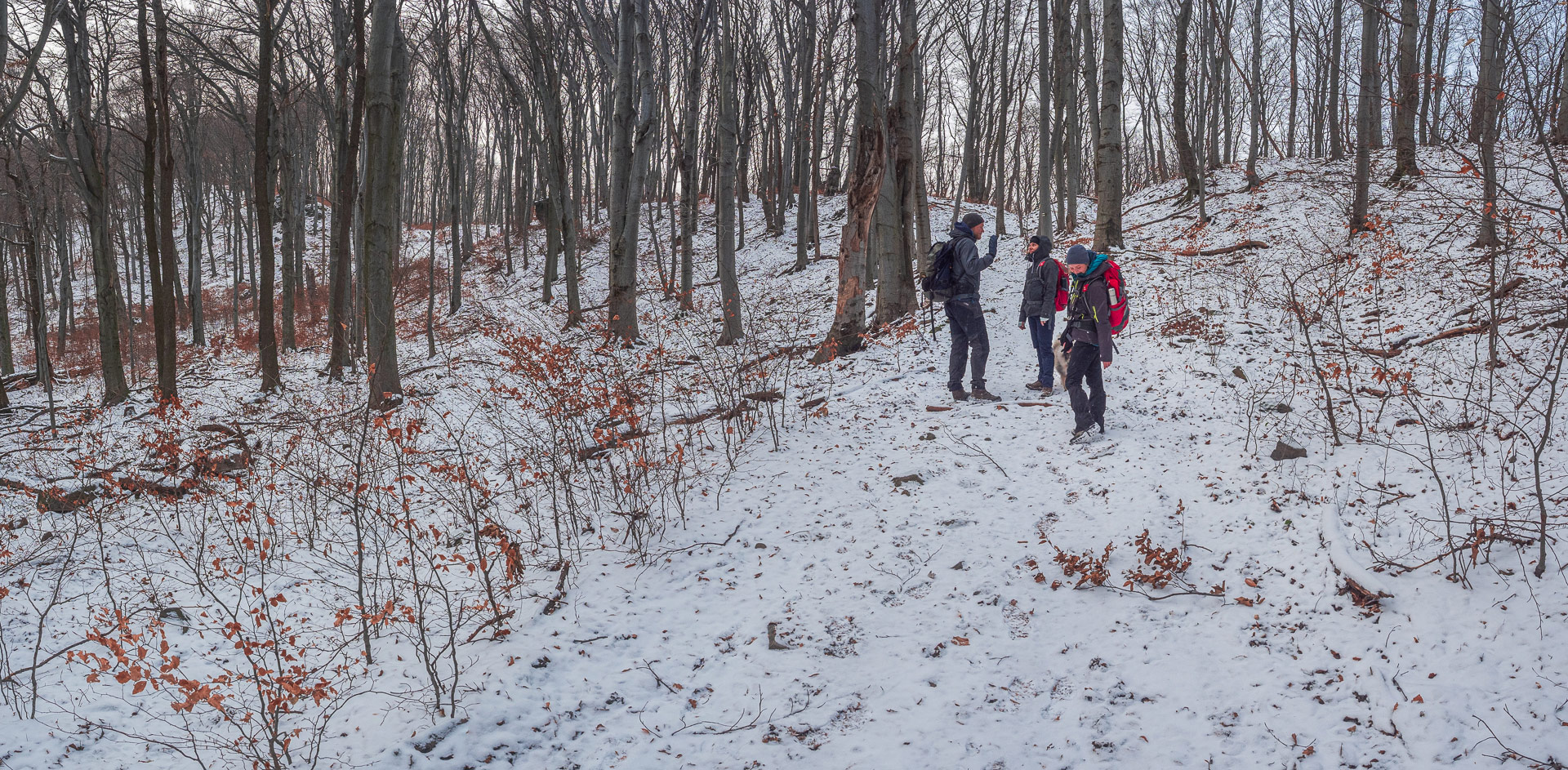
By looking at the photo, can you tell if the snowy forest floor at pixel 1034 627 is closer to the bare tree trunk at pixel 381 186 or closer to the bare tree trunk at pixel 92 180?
the bare tree trunk at pixel 381 186

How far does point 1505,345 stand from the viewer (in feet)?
18.4

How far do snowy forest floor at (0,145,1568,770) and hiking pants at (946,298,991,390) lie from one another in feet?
3.36

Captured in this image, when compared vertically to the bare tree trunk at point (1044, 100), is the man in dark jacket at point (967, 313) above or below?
below

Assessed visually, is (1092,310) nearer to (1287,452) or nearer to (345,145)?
(1287,452)

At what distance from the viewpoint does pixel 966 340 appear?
6844mm

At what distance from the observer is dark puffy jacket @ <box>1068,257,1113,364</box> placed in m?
5.59

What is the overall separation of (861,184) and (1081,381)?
382cm

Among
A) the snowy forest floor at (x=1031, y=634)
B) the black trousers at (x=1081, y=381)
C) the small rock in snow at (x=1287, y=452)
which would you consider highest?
the black trousers at (x=1081, y=381)

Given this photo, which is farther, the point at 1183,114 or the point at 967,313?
the point at 1183,114

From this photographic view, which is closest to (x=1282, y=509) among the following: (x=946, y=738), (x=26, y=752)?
(x=946, y=738)

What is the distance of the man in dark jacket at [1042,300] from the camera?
6629 mm

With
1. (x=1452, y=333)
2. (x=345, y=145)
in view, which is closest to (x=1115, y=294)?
(x=1452, y=333)

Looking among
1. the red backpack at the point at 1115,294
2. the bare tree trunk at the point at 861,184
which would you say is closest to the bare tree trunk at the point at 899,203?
the bare tree trunk at the point at 861,184

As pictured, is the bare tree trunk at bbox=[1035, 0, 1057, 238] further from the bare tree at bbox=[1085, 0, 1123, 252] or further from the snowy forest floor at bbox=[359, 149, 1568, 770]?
the snowy forest floor at bbox=[359, 149, 1568, 770]
